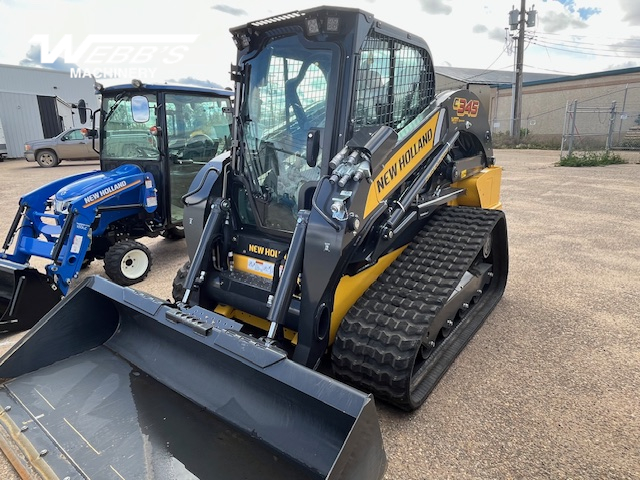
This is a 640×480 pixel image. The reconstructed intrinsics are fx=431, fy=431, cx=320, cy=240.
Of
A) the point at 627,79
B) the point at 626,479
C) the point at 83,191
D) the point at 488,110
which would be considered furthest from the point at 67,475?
the point at 627,79

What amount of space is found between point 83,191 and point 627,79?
25299 mm

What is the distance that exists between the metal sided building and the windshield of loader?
63.7ft

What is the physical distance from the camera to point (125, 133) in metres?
5.66

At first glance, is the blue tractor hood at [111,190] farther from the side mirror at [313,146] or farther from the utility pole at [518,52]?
the utility pole at [518,52]

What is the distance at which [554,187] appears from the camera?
419 inches

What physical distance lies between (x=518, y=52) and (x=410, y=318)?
27.1 meters

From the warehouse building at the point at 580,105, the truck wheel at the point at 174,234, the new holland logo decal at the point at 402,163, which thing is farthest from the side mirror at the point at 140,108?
the warehouse building at the point at 580,105

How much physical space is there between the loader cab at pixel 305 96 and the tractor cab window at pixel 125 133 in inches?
109

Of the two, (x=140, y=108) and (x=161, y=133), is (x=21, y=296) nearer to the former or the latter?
(x=161, y=133)

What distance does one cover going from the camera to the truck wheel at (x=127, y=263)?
481cm

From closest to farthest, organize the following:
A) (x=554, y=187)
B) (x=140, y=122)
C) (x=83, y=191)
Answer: (x=83, y=191) < (x=140, y=122) < (x=554, y=187)

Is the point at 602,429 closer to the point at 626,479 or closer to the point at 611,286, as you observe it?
the point at 626,479

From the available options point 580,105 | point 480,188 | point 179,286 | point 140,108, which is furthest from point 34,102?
point 580,105

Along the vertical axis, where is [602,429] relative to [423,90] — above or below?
below
